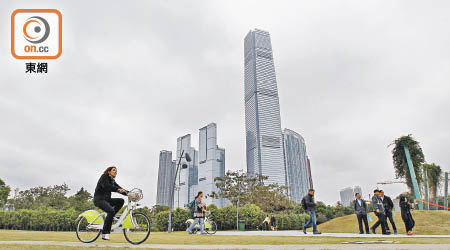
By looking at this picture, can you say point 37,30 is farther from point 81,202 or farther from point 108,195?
point 81,202

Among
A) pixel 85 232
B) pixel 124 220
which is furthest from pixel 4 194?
pixel 124 220

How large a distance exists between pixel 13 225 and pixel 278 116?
17817 centimetres

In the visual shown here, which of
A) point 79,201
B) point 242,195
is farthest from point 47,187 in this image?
point 242,195

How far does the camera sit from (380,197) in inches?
491

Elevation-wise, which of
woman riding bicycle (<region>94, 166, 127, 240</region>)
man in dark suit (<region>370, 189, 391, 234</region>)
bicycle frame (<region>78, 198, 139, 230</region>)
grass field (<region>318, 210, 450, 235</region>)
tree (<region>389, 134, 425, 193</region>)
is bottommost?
grass field (<region>318, 210, 450, 235</region>)

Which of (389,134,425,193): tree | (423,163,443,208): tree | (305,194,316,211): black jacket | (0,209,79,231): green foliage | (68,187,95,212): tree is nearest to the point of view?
(305,194,316,211): black jacket

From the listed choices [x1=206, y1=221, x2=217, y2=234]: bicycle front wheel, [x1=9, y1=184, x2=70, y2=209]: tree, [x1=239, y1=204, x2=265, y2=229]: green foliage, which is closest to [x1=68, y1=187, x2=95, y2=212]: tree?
[x1=9, y1=184, x2=70, y2=209]: tree

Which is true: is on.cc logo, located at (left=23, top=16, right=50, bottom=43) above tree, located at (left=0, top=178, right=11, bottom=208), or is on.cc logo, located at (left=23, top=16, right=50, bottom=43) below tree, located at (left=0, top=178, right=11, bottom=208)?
above

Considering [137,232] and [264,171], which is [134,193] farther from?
[264,171]

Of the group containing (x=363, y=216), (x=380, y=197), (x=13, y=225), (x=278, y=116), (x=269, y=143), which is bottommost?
(x=13, y=225)

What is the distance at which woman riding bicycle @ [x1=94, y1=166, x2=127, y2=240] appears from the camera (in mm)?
6955

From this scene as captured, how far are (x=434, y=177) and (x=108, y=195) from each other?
4222 cm

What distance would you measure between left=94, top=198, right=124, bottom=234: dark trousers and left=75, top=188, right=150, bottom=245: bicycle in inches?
5.3

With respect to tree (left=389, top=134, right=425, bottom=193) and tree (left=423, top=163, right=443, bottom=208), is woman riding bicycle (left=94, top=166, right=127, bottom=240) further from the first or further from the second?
tree (left=423, top=163, right=443, bottom=208)
